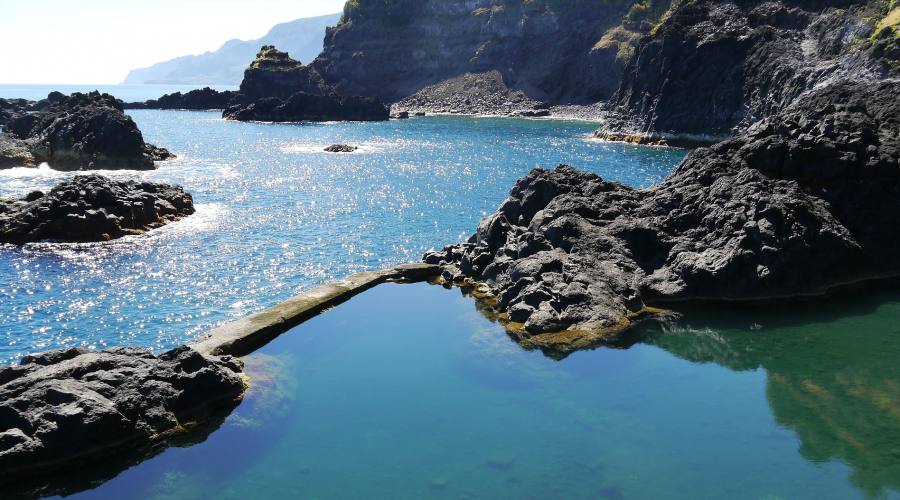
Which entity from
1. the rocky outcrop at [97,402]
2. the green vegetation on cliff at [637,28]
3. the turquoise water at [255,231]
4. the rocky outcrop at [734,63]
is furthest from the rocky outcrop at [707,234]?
the green vegetation on cliff at [637,28]

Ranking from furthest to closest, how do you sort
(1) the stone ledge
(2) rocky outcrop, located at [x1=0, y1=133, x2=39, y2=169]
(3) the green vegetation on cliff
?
(3) the green vegetation on cliff → (2) rocky outcrop, located at [x1=0, y1=133, x2=39, y2=169] → (1) the stone ledge

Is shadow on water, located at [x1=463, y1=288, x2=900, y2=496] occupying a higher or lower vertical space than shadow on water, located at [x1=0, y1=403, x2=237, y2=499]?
higher

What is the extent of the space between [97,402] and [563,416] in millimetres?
14902

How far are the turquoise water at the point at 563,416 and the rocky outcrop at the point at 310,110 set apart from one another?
515 ft

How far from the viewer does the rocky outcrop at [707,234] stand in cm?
3111

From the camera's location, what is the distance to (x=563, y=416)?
73.3 ft

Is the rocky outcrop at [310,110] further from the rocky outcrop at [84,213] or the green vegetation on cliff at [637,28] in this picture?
the rocky outcrop at [84,213]

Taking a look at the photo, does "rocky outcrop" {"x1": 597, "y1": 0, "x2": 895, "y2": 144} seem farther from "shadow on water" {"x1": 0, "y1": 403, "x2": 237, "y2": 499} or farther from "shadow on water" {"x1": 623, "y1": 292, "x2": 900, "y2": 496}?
"shadow on water" {"x1": 0, "y1": 403, "x2": 237, "y2": 499}

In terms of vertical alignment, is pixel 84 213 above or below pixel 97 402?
above

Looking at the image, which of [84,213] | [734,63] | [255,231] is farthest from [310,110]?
[84,213]

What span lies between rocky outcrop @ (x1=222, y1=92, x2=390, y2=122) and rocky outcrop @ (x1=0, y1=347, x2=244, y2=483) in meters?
162

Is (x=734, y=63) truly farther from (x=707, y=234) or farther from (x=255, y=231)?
(x=255, y=231)

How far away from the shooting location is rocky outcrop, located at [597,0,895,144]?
315 feet

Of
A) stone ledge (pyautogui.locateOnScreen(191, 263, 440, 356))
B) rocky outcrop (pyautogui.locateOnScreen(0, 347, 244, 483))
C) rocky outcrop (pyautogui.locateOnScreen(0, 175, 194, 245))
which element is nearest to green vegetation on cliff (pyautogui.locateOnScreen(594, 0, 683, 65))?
rocky outcrop (pyautogui.locateOnScreen(0, 175, 194, 245))
